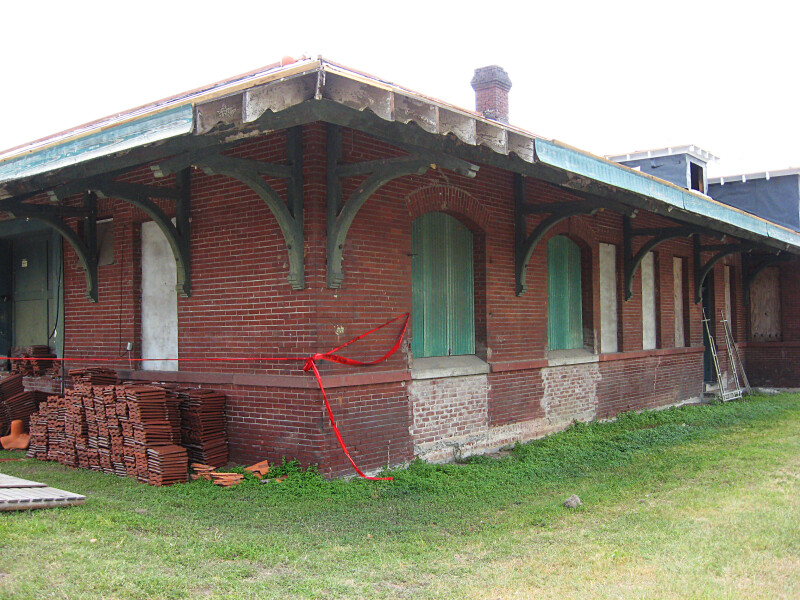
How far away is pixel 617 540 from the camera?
569cm

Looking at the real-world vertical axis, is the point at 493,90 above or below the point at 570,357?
above

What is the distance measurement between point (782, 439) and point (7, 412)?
1123 cm

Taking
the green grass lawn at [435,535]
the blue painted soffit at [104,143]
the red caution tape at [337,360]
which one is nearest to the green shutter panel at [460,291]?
the red caution tape at [337,360]

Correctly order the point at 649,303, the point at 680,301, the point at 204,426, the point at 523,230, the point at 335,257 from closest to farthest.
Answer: the point at 335,257
the point at 204,426
the point at 523,230
the point at 649,303
the point at 680,301

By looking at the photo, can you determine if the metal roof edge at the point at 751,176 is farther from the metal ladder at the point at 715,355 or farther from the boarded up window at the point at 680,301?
the boarded up window at the point at 680,301

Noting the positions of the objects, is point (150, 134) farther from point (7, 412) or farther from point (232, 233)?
point (7, 412)

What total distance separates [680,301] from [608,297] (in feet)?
12.6

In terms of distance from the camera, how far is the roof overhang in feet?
16.9

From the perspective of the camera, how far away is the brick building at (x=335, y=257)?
629 cm

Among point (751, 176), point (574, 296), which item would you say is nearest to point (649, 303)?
point (574, 296)

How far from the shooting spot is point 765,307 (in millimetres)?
19688

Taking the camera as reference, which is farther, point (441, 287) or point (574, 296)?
point (574, 296)

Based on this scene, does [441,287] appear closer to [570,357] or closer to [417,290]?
[417,290]

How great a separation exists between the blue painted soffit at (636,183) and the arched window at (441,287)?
229 centimetres
